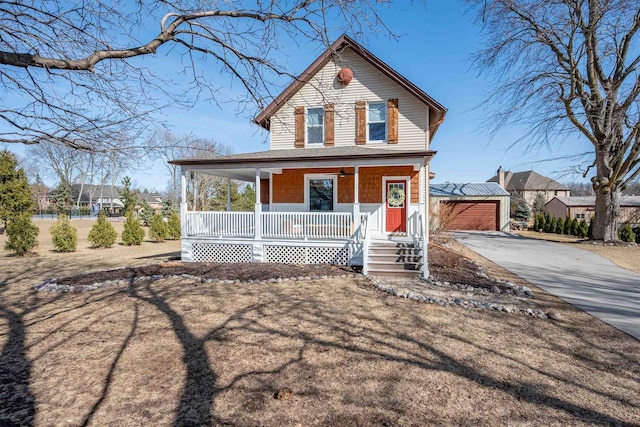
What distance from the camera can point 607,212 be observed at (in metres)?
17.6

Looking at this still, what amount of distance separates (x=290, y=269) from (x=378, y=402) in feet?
20.7

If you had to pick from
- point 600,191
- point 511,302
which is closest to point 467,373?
point 511,302

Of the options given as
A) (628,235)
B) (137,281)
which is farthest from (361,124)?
(628,235)

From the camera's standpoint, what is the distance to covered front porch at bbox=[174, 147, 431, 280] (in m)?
9.80

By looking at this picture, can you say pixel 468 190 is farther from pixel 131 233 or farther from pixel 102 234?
pixel 102 234

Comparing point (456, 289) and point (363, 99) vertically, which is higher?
point (363, 99)

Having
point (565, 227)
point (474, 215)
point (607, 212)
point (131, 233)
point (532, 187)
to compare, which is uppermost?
point (532, 187)

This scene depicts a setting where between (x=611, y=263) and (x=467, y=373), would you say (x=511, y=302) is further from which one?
(x=611, y=263)

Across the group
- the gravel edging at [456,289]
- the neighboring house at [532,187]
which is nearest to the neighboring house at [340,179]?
the gravel edging at [456,289]

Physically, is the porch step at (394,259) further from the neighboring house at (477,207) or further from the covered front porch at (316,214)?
the neighboring house at (477,207)

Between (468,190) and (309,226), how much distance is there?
20.6 m

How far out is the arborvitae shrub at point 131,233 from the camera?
1859 centimetres

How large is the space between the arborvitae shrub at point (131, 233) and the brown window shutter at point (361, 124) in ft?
46.4

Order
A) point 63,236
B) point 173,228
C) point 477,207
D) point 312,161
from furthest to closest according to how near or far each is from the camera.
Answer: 1. point 477,207
2. point 173,228
3. point 63,236
4. point 312,161
